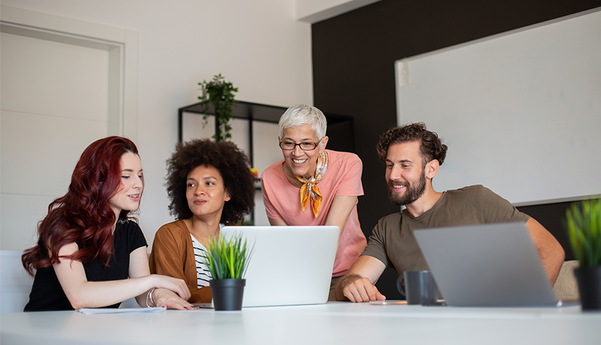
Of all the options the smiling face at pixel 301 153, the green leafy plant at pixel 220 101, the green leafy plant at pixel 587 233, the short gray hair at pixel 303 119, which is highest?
the green leafy plant at pixel 220 101

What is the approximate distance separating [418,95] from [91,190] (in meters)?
2.84

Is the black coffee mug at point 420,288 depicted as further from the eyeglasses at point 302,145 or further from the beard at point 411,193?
the eyeglasses at point 302,145

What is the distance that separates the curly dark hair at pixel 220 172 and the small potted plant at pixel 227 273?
4.24 ft

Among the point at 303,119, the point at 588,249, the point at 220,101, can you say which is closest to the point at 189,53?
the point at 220,101

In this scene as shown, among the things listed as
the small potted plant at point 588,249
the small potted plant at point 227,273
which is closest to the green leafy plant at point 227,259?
the small potted plant at point 227,273

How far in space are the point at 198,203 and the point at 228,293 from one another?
119cm

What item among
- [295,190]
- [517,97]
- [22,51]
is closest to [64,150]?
[22,51]

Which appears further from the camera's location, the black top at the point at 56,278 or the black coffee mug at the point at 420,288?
the black top at the point at 56,278

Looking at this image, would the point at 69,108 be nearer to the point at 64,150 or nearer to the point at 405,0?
the point at 64,150

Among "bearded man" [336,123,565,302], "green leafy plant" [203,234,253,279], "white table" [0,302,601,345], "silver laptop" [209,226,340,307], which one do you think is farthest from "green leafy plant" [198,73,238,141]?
"white table" [0,302,601,345]

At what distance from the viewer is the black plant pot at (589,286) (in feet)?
2.96

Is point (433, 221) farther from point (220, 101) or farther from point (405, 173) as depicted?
point (220, 101)

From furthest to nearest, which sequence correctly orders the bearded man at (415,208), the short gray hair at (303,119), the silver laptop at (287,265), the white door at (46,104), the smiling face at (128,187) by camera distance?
the white door at (46,104) → the short gray hair at (303,119) → the bearded man at (415,208) → the smiling face at (128,187) → the silver laptop at (287,265)

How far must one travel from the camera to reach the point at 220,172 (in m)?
2.65
